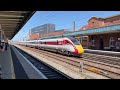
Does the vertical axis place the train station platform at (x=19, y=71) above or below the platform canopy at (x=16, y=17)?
below

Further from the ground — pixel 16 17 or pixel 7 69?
pixel 16 17

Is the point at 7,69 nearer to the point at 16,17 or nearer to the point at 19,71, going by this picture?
the point at 19,71

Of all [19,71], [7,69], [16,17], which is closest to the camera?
[19,71]

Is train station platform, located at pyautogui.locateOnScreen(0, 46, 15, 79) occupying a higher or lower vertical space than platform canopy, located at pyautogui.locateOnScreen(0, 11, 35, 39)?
lower

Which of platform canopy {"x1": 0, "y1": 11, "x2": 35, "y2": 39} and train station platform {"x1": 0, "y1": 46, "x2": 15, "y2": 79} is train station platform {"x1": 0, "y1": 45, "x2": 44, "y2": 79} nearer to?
train station platform {"x1": 0, "y1": 46, "x2": 15, "y2": 79}

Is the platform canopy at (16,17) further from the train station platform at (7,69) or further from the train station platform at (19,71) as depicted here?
the train station platform at (7,69)

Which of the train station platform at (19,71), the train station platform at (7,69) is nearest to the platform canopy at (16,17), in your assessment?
the train station platform at (19,71)

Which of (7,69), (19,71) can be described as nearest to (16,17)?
(7,69)

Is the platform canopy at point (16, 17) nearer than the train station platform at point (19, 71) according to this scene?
No

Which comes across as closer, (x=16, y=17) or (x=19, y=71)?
(x=19, y=71)

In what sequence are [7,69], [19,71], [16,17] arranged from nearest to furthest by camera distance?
[19,71], [7,69], [16,17]

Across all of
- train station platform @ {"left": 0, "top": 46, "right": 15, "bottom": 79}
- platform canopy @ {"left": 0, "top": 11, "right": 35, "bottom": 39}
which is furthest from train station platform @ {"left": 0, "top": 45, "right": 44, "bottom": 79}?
platform canopy @ {"left": 0, "top": 11, "right": 35, "bottom": 39}
